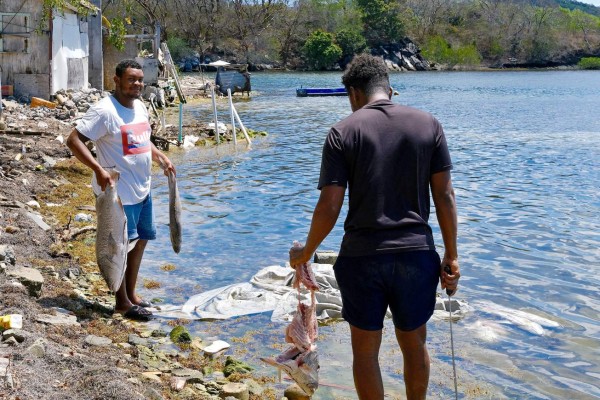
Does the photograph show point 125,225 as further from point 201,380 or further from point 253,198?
point 253,198

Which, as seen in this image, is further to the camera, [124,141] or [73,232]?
[73,232]

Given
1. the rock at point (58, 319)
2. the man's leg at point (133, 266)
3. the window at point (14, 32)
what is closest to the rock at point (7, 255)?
the rock at point (58, 319)

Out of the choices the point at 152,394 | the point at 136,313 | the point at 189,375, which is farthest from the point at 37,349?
the point at 136,313

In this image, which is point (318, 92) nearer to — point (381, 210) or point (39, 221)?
point (39, 221)

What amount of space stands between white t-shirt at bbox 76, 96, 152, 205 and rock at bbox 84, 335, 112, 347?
105 cm

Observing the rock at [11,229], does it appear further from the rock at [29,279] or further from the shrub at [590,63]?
the shrub at [590,63]

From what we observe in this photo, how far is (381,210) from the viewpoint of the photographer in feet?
12.7

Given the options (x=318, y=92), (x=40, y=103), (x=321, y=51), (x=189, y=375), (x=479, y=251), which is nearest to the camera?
(x=189, y=375)

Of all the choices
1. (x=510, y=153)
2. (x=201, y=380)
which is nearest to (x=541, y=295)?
(x=201, y=380)

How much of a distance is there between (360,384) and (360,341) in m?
0.23

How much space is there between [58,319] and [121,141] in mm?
1434

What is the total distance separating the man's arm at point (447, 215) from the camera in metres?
4.02

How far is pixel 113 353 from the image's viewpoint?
18.2 ft

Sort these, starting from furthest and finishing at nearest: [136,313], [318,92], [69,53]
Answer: [318,92] → [69,53] → [136,313]
